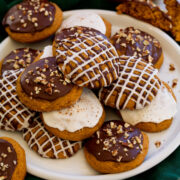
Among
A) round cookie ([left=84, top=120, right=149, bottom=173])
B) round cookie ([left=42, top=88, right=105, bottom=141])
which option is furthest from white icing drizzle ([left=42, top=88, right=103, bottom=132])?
round cookie ([left=84, top=120, right=149, bottom=173])

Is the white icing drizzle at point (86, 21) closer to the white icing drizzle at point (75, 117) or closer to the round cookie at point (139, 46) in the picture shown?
the round cookie at point (139, 46)

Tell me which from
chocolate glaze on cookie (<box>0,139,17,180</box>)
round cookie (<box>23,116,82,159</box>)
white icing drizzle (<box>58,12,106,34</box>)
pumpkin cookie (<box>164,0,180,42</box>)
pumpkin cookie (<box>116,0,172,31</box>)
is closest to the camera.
A: chocolate glaze on cookie (<box>0,139,17,180</box>)

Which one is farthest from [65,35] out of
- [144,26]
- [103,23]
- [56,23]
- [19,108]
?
[144,26]

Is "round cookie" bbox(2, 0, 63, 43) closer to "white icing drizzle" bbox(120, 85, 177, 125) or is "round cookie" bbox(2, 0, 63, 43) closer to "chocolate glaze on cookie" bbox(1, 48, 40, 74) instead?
"chocolate glaze on cookie" bbox(1, 48, 40, 74)

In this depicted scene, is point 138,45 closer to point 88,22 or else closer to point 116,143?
point 88,22

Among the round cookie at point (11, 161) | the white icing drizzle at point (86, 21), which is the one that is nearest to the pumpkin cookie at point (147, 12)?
the white icing drizzle at point (86, 21)
